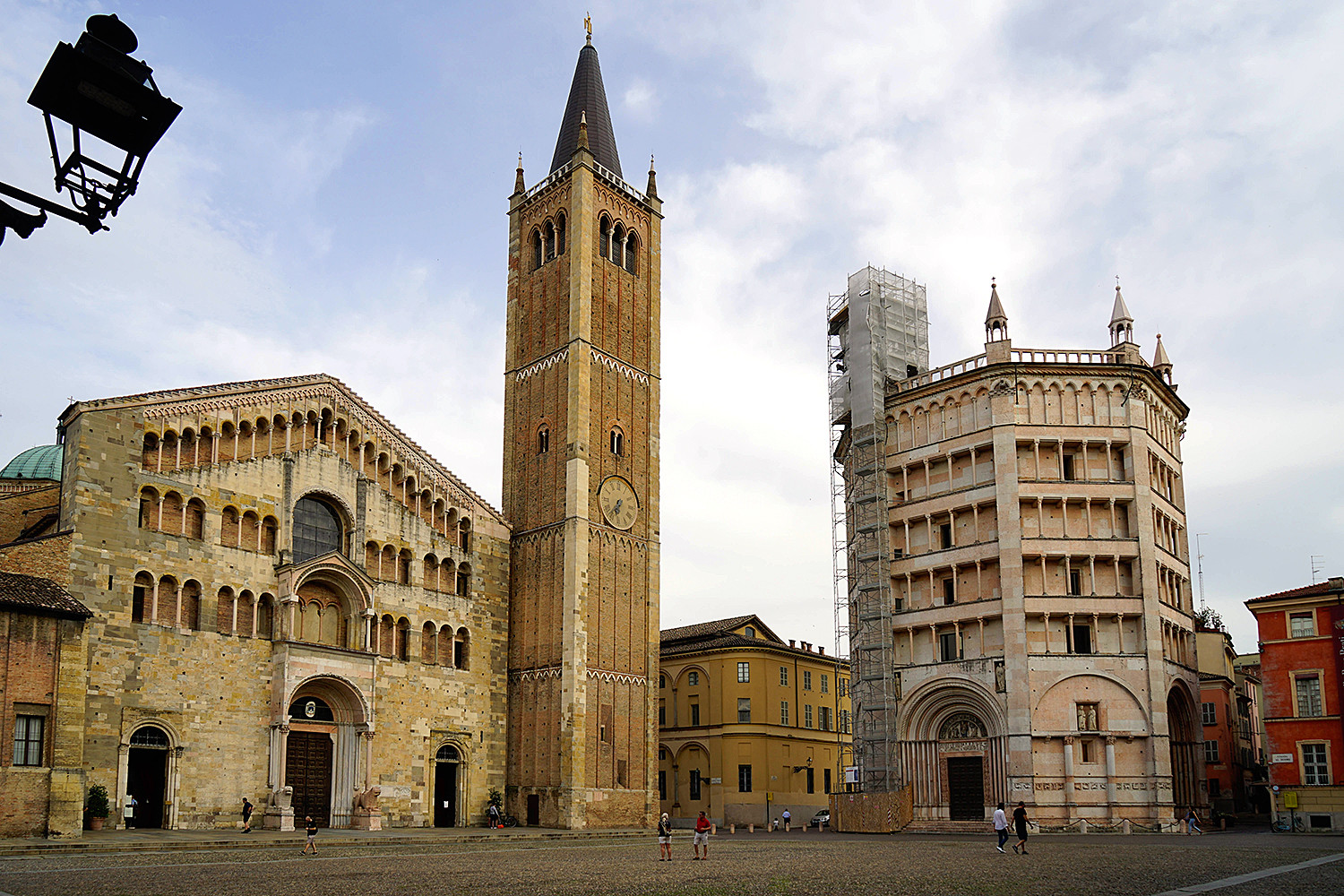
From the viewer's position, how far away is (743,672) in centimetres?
6469

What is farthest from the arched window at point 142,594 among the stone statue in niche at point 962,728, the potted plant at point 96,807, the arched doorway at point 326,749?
the stone statue in niche at point 962,728

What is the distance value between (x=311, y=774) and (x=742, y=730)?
29.6 m

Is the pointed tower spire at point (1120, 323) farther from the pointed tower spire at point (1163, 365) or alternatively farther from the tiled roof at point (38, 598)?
the tiled roof at point (38, 598)

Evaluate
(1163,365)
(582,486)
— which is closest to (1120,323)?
(1163,365)

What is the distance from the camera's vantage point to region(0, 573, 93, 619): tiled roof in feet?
100

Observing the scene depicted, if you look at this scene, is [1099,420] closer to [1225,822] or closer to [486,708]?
[1225,822]

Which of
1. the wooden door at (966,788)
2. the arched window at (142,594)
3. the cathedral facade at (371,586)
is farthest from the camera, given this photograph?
the wooden door at (966,788)

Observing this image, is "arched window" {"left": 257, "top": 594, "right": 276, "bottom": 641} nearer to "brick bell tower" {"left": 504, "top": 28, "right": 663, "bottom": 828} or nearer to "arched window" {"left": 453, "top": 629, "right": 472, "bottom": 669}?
"arched window" {"left": 453, "top": 629, "right": 472, "bottom": 669}

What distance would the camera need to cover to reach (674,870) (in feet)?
77.9

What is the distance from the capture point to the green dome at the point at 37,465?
5919 centimetres

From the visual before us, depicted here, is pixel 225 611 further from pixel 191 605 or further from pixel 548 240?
pixel 548 240

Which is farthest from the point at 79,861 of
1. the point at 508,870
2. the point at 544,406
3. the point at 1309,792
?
the point at 1309,792

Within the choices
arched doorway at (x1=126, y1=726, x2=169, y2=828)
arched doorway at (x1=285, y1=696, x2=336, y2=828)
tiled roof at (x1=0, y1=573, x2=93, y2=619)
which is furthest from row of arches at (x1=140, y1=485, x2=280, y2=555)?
arched doorway at (x1=126, y1=726, x2=169, y2=828)

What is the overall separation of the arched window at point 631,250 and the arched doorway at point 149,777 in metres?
30.1
